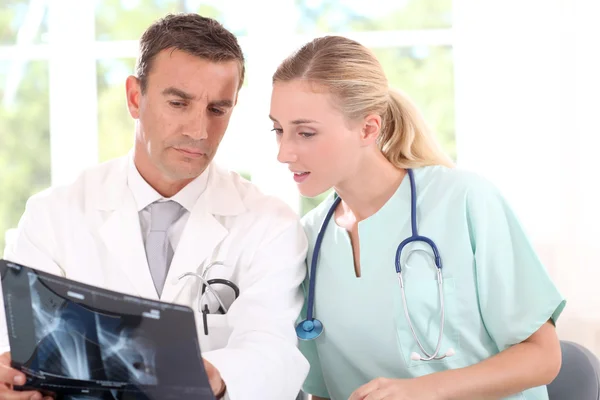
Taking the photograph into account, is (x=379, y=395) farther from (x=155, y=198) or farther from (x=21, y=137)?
(x=21, y=137)

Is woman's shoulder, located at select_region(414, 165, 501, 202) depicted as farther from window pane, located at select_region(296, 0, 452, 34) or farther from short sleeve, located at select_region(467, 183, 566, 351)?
window pane, located at select_region(296, 0, 452, 34)

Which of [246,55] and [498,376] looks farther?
[246,55]

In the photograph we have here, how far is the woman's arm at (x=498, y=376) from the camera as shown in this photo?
1419 mm

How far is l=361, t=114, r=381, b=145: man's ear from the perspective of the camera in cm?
163

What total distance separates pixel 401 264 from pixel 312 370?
378 millimetres

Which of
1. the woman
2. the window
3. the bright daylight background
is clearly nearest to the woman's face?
the woman

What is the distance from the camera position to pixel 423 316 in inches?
61.2

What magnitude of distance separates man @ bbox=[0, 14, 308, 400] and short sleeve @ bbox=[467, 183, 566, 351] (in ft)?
1.27

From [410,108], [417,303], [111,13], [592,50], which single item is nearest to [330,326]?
[417,303]

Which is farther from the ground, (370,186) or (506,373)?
(370,186)

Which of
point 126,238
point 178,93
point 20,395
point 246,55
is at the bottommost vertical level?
point 20,395

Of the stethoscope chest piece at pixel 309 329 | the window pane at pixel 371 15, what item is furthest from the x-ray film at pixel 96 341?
the window pane at pixel 371 15

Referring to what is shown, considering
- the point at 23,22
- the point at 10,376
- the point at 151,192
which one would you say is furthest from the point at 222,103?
the point at 23,22

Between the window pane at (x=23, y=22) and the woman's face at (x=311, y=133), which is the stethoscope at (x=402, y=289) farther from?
the window pane at (x=23, y=22)
